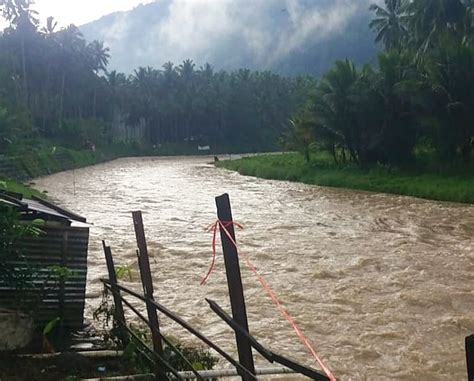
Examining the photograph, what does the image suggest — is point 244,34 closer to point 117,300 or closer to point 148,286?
point 117,300

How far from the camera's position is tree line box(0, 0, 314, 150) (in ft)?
140

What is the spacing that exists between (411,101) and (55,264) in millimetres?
18009

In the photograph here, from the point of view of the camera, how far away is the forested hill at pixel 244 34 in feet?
378

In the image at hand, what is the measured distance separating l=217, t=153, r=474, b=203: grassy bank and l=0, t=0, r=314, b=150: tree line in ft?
50.1

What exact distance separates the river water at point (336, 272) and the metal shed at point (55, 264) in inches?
52.6

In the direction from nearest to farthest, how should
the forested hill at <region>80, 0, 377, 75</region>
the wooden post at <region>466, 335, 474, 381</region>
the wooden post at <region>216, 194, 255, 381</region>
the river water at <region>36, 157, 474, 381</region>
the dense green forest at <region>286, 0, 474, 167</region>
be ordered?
1. the wooden post at <region>466, 335, 474, 381</region>
2. the wooden post at <region>216, 194, 255, 381</region>
3. the river water at <region>36, 157, 474, 381</region>
4. the dense green forest at <region>286, 0, 474, 167</region>
5. the forested hill at <region>80, 0, 377, 75</region>

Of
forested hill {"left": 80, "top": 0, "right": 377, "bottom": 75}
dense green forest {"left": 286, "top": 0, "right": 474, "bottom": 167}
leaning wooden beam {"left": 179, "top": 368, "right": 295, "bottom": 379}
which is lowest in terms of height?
leaning wooden beam {"left": 179, "top": 368, "right": 295, "bottom": 379}

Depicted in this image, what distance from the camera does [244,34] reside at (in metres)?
139

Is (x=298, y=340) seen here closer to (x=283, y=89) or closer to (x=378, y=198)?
(x=378, y=198)

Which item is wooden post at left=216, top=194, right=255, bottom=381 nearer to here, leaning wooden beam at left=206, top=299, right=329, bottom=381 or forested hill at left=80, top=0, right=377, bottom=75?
leaning wooden beam at left=206, top=299, right=329, bottom=381

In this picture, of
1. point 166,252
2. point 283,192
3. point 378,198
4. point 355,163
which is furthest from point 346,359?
point 355,163

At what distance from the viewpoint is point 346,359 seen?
17.2 ft

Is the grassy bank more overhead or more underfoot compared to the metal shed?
more underfoot

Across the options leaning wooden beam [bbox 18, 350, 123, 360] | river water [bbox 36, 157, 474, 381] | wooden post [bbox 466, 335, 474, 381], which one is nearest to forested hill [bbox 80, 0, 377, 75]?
river water [bbox 36, 157, 474, 381]
